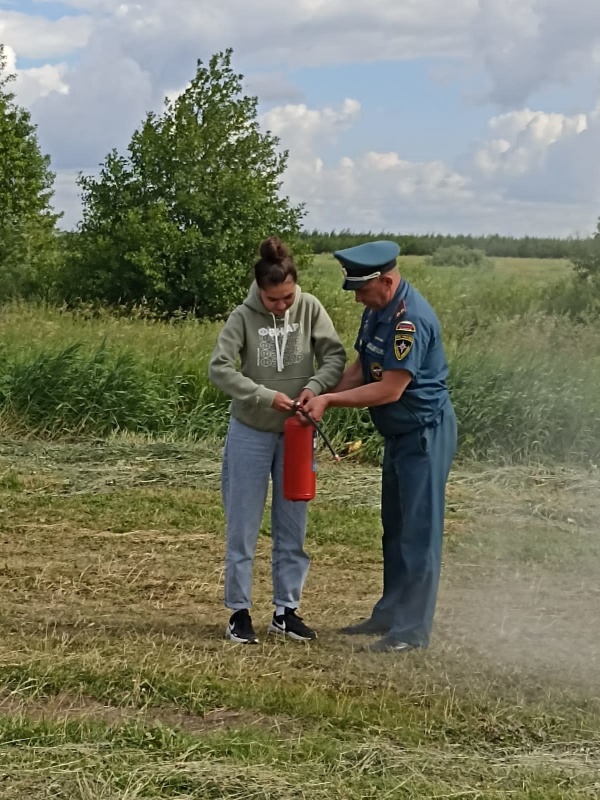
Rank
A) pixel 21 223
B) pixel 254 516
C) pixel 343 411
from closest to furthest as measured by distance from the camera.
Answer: pixel 254 516
pixel 343 411
pixel 21 223

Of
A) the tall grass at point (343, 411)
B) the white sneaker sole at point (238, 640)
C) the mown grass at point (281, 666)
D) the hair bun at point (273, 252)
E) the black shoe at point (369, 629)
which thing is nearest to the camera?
the mown grass at point (281, 666)

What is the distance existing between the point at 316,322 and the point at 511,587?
7.08ft

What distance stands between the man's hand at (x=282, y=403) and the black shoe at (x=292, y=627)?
0.97 m

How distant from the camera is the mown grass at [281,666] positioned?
3.57 m

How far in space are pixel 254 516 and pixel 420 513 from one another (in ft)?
2.39

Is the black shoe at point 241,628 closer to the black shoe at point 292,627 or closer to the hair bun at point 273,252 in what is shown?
the black shoe at point 292,627

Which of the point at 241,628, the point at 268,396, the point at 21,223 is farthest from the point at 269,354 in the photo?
the point at 21,223

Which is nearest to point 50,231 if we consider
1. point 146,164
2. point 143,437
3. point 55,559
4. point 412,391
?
point 146,164

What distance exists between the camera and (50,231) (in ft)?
101

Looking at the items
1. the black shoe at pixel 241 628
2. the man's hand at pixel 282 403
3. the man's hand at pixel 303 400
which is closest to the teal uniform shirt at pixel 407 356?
the man's hand at pixel 303 400

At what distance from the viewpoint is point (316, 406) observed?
4773 mm

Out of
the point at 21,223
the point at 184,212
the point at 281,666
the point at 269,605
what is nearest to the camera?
the point at 281,666

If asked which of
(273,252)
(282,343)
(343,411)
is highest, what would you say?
(273,252)

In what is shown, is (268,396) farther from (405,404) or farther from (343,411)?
(343,411)
